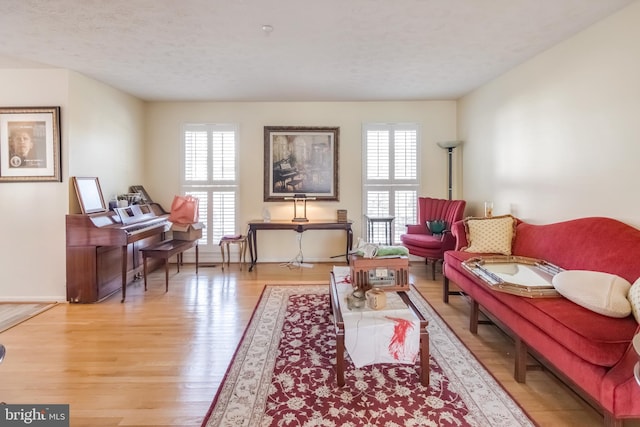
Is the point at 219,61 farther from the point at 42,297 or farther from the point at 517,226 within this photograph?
the point at 517,226

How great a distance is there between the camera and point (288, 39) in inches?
117

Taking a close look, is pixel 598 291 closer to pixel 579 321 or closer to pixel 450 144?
pixel 579 321

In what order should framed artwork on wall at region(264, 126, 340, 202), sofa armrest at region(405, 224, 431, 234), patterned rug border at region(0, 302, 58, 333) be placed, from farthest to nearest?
framed artwork on wall at region(264, 126, 340, 202)
sofa armrest at region(405, 224, 431, 234)
patterned rug border at region(0, 302, 58, 333)

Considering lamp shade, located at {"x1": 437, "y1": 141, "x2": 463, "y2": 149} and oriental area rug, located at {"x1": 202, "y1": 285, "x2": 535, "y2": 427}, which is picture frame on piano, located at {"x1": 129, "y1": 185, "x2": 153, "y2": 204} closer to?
oriental area rug, located at {"x1": 202, "y1": 285, "x2": 535, "y2": 427}

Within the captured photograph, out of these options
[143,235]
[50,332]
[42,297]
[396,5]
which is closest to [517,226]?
[396,5]

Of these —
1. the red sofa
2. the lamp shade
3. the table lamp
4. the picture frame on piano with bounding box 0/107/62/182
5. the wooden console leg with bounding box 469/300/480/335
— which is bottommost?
the wooden console leg with bounding box 469/300/480/335

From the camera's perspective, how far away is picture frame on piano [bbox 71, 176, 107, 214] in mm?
3662

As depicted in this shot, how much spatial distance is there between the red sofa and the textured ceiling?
1800 mm

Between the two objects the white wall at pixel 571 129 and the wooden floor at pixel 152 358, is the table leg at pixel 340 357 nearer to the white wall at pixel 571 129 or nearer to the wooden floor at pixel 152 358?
the wooden floor at pixel 152 358

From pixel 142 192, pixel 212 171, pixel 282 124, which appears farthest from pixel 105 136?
pixel 282 124

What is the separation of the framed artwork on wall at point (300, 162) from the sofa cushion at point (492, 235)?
7.84 ft

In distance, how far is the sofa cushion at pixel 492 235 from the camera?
3.36 metres

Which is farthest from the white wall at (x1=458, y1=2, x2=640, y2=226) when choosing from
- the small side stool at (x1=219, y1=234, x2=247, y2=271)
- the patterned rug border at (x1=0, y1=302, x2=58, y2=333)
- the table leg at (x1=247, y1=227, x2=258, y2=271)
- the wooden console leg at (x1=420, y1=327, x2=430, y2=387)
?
the patterned rug border at (x1=0, y1=302, x2=58, y2=333)

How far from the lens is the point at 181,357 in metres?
2.45
